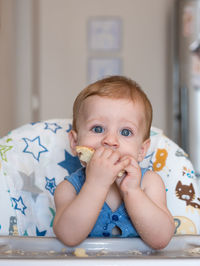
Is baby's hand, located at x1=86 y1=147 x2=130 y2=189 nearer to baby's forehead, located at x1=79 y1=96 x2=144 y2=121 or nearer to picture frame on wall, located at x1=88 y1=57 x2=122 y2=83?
baby's forehead, located at x1=79 y1=96 x2=144 y2=121

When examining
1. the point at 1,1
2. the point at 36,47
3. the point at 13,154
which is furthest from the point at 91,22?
the point at 13,154

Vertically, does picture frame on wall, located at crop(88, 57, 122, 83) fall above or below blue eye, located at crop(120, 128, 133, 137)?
above

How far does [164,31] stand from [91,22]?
74 cm

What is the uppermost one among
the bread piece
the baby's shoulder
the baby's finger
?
the bread piece

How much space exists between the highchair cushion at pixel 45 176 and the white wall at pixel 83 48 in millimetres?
2805

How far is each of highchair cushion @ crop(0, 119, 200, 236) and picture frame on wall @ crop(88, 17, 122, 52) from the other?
9.68 feet

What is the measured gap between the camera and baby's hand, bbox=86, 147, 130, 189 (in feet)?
3.15

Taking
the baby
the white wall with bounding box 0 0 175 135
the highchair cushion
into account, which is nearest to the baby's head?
the baby

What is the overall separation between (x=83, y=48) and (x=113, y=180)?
11.5ft

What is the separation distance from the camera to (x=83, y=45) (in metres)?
4.33

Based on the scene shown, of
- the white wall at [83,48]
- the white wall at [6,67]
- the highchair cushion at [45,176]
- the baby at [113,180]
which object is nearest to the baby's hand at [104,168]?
the baby at [113,180]

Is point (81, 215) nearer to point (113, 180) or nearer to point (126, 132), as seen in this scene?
point (113, 180)

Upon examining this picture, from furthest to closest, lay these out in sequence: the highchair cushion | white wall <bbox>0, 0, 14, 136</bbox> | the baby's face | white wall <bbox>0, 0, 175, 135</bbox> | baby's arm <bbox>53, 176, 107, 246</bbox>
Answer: white wall <bbox>0, 0, 175, 135</bbox> < white wall <bbox>0, 0, 14, 136</bbox> < the highchair cushion < the baby's face < baby's arm <bbox>53, 176, 107, 246</bbox>

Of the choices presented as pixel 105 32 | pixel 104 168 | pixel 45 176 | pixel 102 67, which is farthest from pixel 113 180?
pixel 105 32
